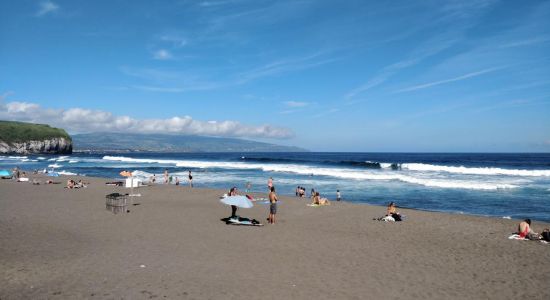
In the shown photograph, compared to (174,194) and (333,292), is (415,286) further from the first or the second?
(174,194)

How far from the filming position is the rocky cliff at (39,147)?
6299 inches

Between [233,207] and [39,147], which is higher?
[39,147]

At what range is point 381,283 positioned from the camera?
31.3 feet

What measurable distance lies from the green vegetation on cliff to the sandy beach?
172 meters

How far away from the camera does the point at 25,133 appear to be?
17212 centimetres

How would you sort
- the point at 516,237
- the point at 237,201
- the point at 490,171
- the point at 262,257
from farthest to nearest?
the point at 490,171 → the point at 237,201 → the point at 516,237 → the point at 262,257

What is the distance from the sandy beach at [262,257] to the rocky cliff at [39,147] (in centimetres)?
16816

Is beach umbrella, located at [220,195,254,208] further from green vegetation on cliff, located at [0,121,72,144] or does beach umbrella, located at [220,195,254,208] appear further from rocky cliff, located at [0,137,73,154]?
green vegetation on cliff, located at [0,121,72,144]

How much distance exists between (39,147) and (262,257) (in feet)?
612

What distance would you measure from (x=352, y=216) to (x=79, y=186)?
23.6 meters

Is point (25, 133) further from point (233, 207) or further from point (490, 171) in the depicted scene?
point (233, 207)

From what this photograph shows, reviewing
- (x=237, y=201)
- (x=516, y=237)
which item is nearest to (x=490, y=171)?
(x=516, y=237)

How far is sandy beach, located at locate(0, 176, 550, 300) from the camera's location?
8.95 meters

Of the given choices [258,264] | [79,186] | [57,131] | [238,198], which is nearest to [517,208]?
[238,198]
